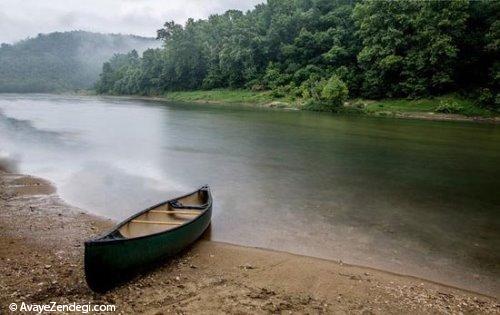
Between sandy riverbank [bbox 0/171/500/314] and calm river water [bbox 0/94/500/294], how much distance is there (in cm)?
88

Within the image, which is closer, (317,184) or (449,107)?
(317,184)

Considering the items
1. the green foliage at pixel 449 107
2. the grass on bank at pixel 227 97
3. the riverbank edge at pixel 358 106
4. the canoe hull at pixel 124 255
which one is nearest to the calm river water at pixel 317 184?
the canoe hull at pixel 124 255

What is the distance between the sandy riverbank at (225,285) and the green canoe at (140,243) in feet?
1.01

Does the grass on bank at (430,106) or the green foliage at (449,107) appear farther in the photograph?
the green foliage at (449,107)

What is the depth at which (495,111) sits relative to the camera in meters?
46.9

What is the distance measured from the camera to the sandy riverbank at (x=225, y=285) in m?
7.27

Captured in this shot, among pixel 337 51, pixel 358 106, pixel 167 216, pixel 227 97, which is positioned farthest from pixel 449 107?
pixel 167 216

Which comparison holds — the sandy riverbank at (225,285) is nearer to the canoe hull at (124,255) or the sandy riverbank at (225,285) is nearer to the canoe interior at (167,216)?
the canoe hull at (124,255)

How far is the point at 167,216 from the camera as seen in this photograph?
35.3 ft

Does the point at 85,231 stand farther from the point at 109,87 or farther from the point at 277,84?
the point at 109,87

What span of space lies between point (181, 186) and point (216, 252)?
7129 mm

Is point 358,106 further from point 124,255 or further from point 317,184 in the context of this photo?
Result: point 124,255

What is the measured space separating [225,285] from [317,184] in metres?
10.1

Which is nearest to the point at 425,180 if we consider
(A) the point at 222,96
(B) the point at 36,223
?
(B) the point at 36,223
